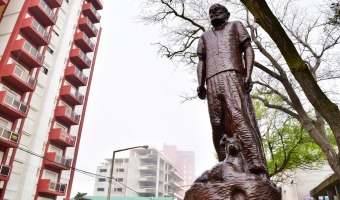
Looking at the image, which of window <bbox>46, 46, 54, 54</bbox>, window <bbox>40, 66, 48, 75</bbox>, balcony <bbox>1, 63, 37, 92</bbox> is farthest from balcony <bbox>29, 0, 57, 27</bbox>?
balcony <bbox>1, 63, 37, 92</bbox>

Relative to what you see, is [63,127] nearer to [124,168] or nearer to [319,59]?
[319,59]

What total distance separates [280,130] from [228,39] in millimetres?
13696

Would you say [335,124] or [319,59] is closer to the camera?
[335,124]

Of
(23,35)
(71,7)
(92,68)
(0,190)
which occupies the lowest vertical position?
(0,190)

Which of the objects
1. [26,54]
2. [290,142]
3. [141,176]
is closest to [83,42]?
[26,54]

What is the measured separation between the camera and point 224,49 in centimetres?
341

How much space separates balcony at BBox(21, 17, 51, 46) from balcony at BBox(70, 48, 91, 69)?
415cm

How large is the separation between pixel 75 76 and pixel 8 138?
1037cm

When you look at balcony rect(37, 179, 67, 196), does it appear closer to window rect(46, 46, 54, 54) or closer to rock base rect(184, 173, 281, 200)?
window rect(46, 46, 54, 54)

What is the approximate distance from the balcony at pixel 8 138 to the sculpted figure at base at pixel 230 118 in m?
19.7

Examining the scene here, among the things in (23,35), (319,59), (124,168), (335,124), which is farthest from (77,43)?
(124,168)

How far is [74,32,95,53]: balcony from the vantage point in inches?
1184

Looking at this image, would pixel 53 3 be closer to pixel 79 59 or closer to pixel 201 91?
pixel 79 59

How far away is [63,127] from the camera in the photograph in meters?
27.1
